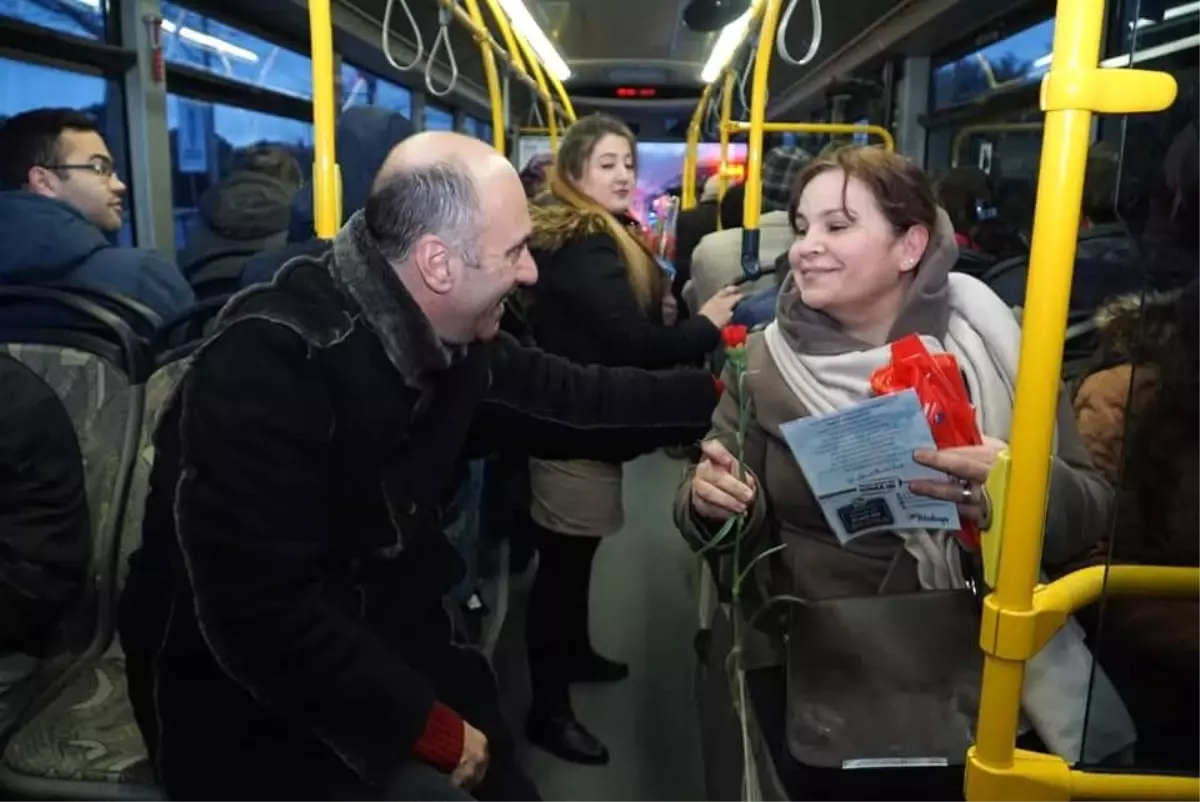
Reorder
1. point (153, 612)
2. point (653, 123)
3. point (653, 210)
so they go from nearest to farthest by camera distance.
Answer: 1. point (153, 612)
2. point (653, 210)
3. point (653, 123)

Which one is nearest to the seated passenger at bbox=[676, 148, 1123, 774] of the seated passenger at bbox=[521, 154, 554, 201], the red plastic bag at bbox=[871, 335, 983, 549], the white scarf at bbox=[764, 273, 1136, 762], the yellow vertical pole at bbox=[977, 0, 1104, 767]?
the white scarf at bbox=[764, 273, 1136, 762]

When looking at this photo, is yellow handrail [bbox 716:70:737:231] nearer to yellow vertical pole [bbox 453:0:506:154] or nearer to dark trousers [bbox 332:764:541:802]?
yellow vertical pole [bbox 453:0:506:154]

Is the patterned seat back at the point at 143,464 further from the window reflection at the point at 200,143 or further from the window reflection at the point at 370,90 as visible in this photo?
the window reflection at the point at 370,90

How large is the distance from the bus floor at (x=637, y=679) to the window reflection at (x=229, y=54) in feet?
9.34

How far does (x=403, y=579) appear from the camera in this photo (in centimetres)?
166

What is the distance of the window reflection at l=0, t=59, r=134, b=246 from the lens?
3.44 meters

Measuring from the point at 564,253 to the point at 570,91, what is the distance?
9.34 metres

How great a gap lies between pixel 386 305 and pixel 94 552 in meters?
0.99

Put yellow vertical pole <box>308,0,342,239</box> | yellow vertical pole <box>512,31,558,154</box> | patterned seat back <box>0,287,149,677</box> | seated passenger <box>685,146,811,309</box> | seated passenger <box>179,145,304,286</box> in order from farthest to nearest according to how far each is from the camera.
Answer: yellow vertical pole <box>512,31,558,154</box> < seated passenger <box>179,145,304,286</box> < seated passenger <box>685,146,811,309</box> < patterned seat back <box>0,287,149,677</box> < yellow vertical pole <box>308,0,342,239</box>

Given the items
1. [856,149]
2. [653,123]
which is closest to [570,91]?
[653,123]

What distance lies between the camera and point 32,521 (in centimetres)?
179

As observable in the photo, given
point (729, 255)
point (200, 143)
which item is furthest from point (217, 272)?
point (729, 255)

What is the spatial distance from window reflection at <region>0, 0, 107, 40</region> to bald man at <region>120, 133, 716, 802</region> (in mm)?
2477

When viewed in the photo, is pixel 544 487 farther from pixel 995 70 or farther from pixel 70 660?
pixel 995 70
